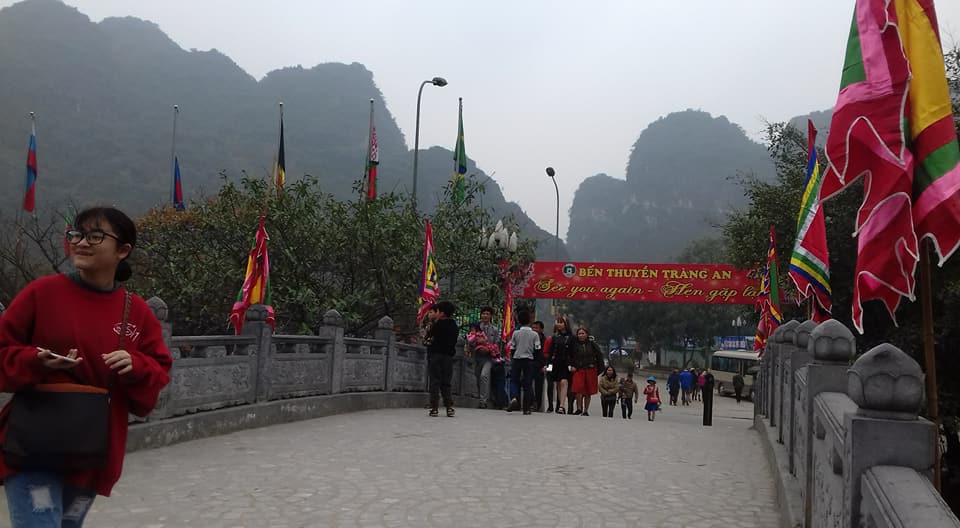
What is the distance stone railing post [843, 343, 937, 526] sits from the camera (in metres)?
2.15

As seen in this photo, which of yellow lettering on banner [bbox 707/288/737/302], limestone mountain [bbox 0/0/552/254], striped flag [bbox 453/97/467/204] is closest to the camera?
striped flag [bbox 453/97/467/204]

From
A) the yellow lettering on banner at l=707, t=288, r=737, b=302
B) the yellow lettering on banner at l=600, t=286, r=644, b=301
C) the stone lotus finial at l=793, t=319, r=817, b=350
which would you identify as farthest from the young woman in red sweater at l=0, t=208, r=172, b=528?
the yellow lettering on banner at l=707, t=288, r=737, b=302

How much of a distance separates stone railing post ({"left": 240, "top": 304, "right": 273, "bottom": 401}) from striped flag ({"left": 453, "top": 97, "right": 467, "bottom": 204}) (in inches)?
422

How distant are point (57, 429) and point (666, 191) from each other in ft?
Result: 571

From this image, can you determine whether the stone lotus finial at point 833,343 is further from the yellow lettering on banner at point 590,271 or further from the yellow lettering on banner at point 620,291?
the yellow lettering on banner at point 620,291

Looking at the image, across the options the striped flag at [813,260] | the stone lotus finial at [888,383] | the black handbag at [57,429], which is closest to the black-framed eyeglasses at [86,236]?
the black handbag at [57,429]

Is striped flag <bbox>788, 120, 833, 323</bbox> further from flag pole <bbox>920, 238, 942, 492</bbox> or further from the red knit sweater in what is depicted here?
the red knit sweater

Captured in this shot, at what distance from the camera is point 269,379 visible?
981cm

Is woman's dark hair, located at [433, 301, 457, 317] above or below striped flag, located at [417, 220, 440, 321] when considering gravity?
below

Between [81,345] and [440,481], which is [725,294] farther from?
[81,345]

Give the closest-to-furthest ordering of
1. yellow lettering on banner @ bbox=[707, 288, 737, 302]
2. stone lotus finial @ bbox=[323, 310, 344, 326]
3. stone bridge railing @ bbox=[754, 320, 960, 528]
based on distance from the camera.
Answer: stone bridge railing @ bbox=[754, 320, 960, 528] < stone lotus finial @ bbox=[323, 310, 344, 326] < yellow lettering on banner @ bbox=[707, 288, 737, 302]

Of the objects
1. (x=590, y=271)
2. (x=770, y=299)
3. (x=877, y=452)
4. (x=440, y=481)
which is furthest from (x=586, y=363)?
(x=877, y=452)

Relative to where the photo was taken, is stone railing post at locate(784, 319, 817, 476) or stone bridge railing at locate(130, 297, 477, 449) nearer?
stone railing post at locate(784, 319, 817, 476)

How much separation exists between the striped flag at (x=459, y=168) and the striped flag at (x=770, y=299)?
8.00 m
